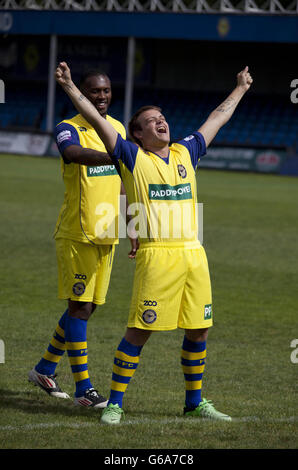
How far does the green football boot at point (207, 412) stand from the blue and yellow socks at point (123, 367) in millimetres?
498

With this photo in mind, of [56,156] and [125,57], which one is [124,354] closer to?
[56,156]

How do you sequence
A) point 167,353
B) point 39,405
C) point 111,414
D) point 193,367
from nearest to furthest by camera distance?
point 111,414 → point 193,367 → point 39,405 → point 167,353

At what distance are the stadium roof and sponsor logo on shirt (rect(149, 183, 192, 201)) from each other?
28.1 metres

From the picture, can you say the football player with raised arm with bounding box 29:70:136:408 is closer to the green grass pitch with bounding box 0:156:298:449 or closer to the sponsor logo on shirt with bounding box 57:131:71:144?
the sponsor logo on shirt with bounding box 57:131:71:144

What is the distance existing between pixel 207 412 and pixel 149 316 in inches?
30.0

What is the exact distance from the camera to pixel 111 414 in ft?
16.2

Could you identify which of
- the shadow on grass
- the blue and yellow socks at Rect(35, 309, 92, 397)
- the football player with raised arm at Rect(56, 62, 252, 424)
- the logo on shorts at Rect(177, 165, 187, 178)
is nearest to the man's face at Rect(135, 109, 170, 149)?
the football player with raised arm at Rect(56, 62, 252, 424)

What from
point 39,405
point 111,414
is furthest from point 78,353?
point 111,414

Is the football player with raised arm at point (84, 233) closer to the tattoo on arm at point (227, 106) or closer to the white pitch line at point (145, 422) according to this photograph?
the white pitch line at point (145, 422)

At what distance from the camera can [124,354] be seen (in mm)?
4988

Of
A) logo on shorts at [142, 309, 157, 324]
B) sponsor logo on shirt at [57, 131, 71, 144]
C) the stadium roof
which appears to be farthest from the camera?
the stadium roof

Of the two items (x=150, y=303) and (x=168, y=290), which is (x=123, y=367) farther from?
(x=168, y=290)

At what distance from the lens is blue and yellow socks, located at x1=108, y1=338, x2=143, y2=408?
196 inches

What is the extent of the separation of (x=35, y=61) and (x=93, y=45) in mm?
4469
